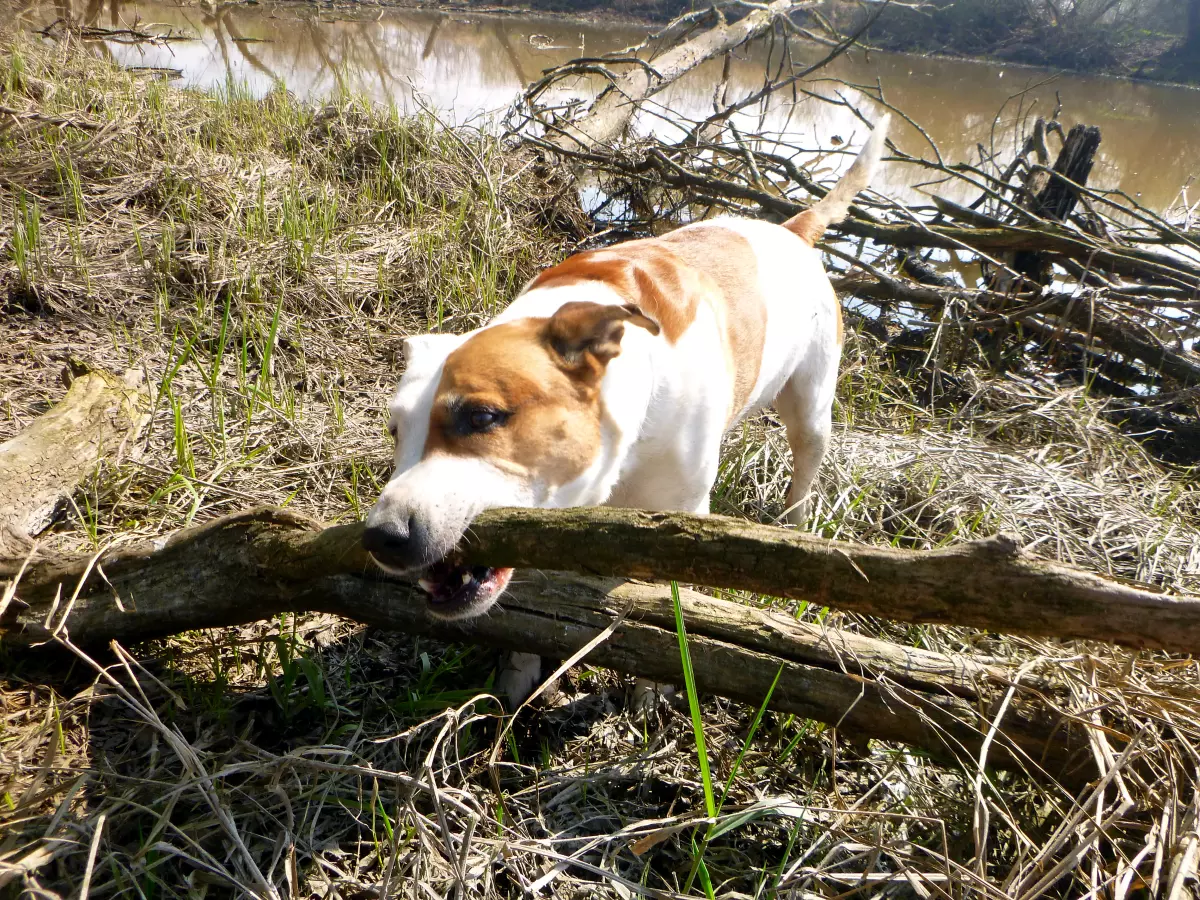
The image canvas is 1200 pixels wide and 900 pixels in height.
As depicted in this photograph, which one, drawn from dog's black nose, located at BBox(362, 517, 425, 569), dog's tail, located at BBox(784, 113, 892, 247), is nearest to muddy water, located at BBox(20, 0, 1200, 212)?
dog's tail, located at BBox(784, 113, 892, 247)

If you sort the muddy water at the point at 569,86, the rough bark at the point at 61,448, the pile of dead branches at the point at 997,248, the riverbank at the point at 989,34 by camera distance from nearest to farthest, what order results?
the rough bark at the point at 61,448
the pile of dead branches at the point at 997,248
the muddy water at the point at 569,86
the riverbank at the point at 989,34

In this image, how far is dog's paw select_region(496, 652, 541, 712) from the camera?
245cm

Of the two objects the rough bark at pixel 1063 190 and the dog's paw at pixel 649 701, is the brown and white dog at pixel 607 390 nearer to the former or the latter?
the dog's paw at pixel 649 701

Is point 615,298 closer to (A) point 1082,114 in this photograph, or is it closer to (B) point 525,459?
(B) point 525,459

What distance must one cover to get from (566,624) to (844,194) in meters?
3.06

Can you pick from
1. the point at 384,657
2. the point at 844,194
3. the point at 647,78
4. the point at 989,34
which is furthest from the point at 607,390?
the point at 989,34

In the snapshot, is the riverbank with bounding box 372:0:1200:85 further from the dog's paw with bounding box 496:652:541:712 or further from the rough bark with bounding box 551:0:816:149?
the dog's paw with bounding box 496:652:541:712

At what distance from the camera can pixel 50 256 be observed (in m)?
3.98

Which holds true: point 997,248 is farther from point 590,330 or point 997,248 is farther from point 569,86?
point 569,86

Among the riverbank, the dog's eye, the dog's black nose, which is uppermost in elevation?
the riverbank

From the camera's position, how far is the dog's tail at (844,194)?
4.04 meters

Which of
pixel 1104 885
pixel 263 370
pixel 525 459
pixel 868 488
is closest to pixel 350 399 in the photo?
pixel 263 370

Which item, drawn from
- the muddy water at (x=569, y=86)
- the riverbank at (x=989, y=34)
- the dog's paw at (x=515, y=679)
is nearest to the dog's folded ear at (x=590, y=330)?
Result: the dog's paw at (x=515, y=679)

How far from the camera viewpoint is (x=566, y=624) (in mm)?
2135
